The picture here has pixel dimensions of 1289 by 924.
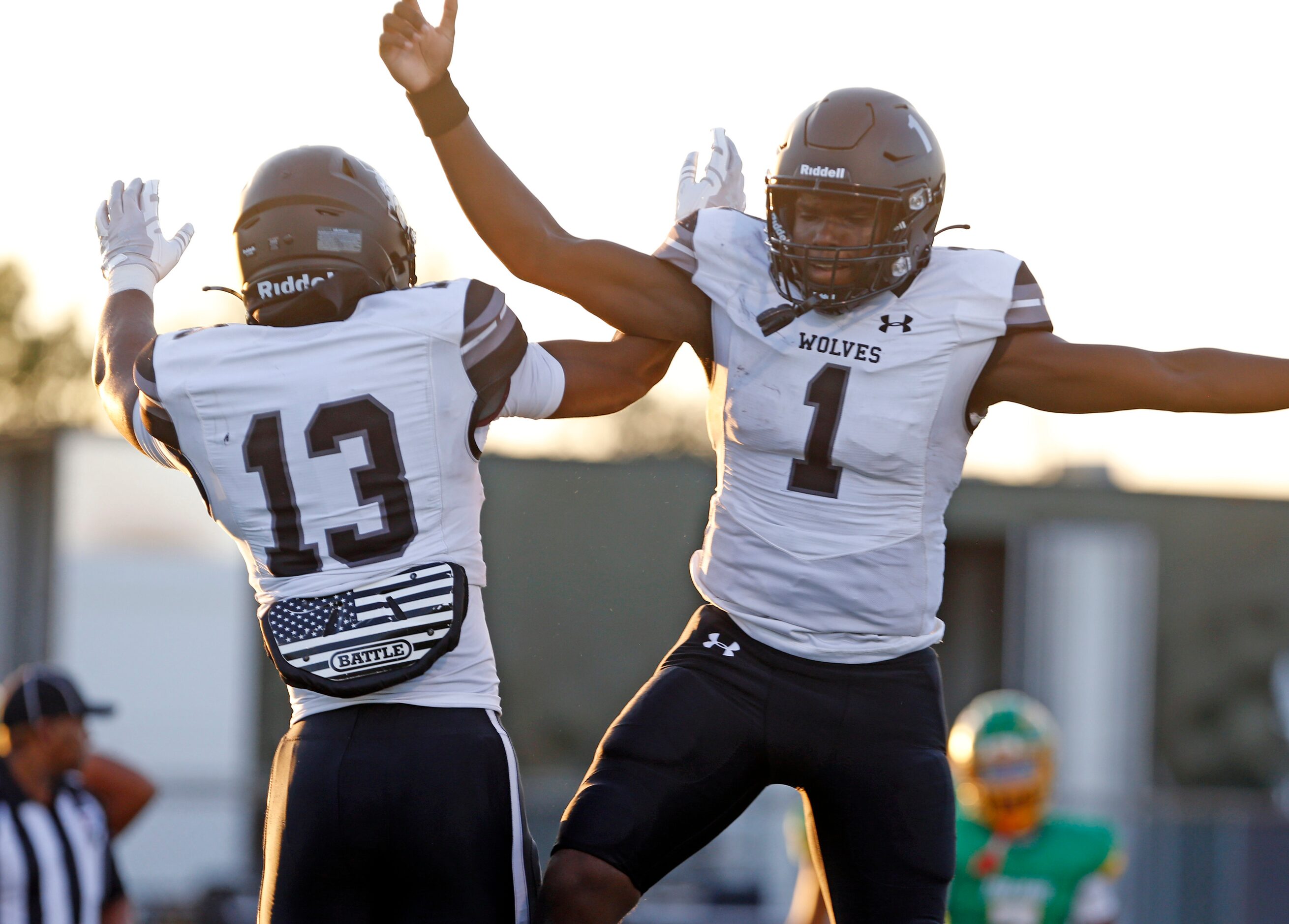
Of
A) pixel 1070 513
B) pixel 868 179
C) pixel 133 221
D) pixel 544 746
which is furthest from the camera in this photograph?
pixel 1070 513

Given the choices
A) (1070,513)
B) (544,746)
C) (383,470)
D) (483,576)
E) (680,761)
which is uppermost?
(383,470)

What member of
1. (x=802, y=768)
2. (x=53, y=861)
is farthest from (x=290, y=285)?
(x=53, y=861)

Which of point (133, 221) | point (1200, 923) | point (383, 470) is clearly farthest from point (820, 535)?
point (1200, 923)

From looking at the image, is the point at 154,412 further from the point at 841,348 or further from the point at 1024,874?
the point at 1024,874

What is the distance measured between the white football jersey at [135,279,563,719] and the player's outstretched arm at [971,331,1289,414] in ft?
3.83

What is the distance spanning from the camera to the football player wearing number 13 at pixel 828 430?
149 inches

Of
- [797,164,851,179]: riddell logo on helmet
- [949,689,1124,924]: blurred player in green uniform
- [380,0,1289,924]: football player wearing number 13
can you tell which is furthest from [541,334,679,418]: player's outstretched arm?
[949,689,1124,924]: blurred player in green uniform

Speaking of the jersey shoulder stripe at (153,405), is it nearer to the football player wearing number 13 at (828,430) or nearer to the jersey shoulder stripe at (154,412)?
the jersey shoulder stripe at (154,412)

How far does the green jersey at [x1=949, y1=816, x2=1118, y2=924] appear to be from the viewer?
6.70 meters

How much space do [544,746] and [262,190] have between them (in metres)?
12.0

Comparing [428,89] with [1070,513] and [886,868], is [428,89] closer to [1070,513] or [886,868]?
[886,868]

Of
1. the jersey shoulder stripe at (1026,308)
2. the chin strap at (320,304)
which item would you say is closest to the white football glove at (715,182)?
the jersey shoulder stripe at (1026,308)

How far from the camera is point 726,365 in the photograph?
12.9 feet

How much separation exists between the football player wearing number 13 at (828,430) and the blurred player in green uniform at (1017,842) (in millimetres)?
2779
